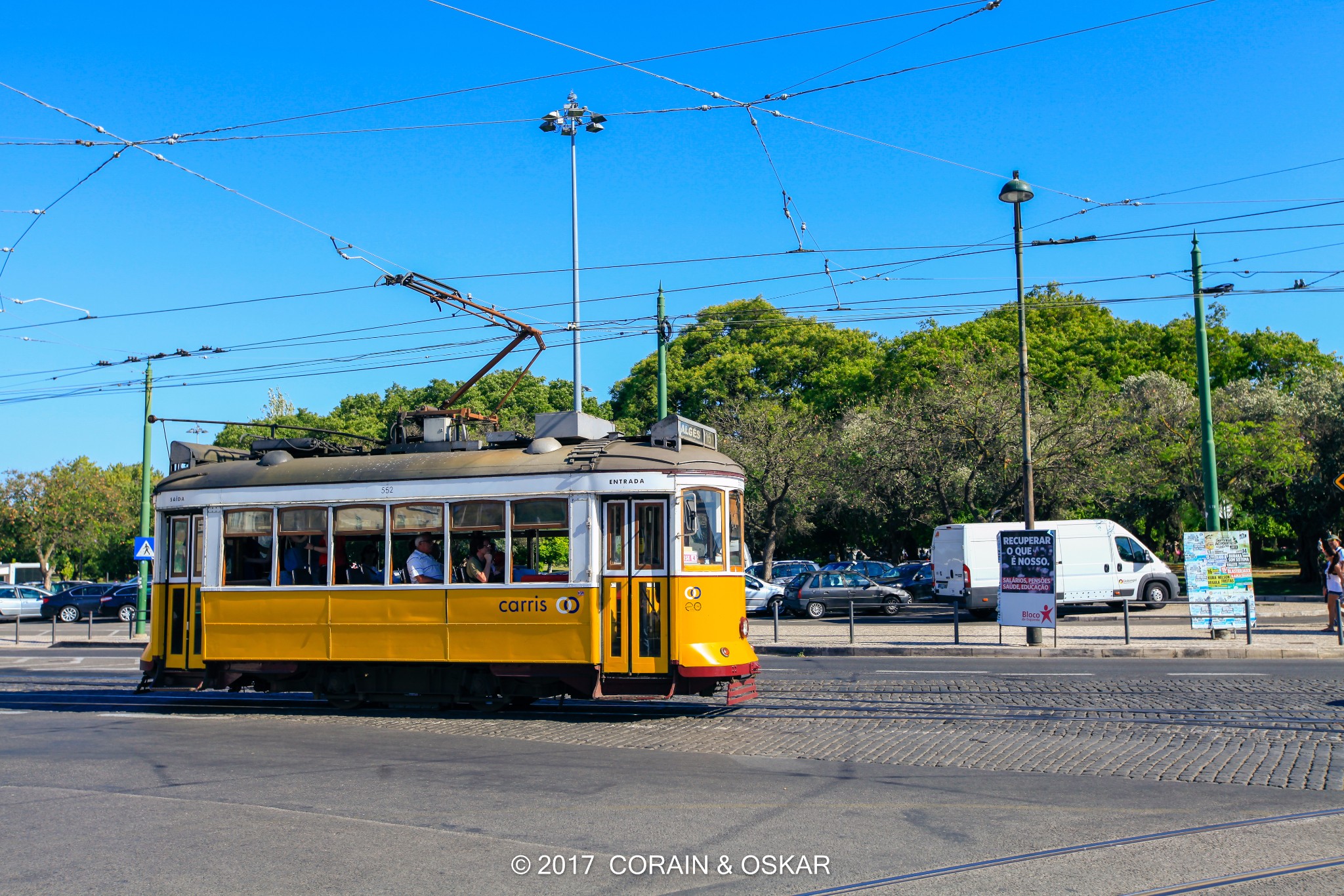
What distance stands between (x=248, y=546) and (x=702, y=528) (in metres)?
5.81

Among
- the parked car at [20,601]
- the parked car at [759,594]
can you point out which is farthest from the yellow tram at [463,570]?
the parked car at [20,601]

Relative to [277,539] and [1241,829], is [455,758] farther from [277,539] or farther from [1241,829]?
[1241,829]

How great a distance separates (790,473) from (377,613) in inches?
1244

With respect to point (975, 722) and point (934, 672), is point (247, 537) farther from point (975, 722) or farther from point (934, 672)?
point (934, 672)

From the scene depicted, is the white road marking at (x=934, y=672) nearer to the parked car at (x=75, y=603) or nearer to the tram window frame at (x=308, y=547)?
the tram window frame at (x=308, y=547)

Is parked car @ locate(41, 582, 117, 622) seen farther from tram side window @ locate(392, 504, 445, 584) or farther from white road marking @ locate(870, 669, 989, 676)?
white road marking @ locate(870, 669, 989, 676)

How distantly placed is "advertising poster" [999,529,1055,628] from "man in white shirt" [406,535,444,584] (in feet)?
37.8

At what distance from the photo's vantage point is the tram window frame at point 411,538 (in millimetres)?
12422

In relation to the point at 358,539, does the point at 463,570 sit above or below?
below

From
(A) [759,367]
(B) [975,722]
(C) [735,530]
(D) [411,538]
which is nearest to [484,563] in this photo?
(D) [411,538]

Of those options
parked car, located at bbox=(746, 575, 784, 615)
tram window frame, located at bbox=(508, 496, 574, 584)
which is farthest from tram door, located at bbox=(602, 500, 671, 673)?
parked car, located at bbox=(746, 575, 784, 615)

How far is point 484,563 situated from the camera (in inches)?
487

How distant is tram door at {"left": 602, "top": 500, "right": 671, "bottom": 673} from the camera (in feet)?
38.4

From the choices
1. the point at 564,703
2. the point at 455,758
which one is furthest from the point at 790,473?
the point at 455,758
